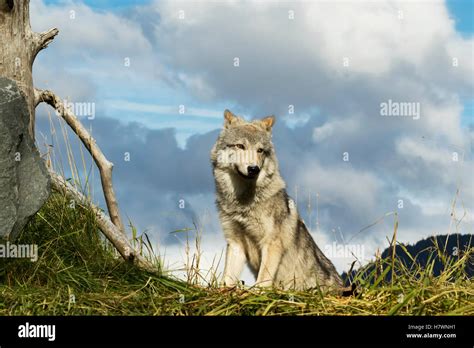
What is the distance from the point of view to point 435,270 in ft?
20.1

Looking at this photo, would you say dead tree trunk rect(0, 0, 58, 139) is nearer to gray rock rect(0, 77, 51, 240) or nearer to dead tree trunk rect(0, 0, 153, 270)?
dead tree trunk rect(0, 0, 153, 270)

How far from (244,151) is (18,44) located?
107 inches

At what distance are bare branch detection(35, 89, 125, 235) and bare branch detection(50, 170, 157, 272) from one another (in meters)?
0.44

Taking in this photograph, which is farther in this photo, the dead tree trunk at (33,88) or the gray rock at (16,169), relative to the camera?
the dead tree trunk at (33,88)

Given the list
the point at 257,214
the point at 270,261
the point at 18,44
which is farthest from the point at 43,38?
the point at 270,261

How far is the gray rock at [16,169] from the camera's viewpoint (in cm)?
588

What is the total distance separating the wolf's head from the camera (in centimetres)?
694

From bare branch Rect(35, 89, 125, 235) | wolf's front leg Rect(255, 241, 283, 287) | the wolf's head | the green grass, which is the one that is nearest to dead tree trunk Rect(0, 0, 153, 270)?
bare branch Rect(35, 89, 125, 235)

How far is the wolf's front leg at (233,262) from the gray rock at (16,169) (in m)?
2.04

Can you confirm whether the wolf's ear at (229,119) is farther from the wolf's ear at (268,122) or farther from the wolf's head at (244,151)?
the wolf's ear at (268,122)

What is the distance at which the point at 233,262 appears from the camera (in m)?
7.03

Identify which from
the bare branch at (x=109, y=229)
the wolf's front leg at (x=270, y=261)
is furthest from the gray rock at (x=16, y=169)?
the wolf's front leg at (x=270, y=261)

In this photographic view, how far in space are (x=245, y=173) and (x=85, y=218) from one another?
1.91m
